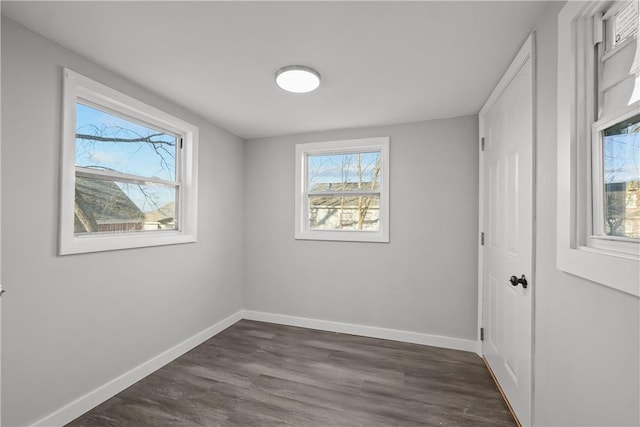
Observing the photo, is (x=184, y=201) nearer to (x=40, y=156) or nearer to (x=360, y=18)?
(x=40, y=156)

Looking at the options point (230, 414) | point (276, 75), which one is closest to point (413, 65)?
point (276, 75)

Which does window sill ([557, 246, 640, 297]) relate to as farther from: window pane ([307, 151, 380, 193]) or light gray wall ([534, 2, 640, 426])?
window pane ([307, 151, 380, 193])

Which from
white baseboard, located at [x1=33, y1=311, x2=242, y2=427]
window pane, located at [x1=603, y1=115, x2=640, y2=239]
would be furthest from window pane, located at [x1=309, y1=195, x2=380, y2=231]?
window pane, located at [x1=603, y1=115, x2=640, y2=239]

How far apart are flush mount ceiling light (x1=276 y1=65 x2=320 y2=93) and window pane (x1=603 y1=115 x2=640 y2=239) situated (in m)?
1.64

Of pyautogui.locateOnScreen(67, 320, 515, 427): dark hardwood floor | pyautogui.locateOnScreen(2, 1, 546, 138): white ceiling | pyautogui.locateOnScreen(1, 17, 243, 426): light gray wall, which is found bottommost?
pyautogui.locateOnScreen(67, 320, 515, 427): dark hardwood floor

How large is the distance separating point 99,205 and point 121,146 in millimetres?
505

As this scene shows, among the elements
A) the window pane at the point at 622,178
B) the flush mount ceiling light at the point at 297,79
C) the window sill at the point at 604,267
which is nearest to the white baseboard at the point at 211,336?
the window sill at the point at 604,267

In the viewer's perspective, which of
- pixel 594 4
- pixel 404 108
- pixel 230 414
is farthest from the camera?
pixel 404 108

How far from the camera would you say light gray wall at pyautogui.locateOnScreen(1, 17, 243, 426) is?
61.6 inches

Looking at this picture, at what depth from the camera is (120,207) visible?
90.1 inches

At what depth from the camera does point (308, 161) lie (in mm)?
3611

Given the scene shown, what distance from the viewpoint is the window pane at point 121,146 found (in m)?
2.02

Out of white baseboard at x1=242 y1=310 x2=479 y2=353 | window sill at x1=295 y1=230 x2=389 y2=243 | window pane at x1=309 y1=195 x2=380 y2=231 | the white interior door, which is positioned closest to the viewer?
the white interior door

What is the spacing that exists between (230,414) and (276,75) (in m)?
2.37
